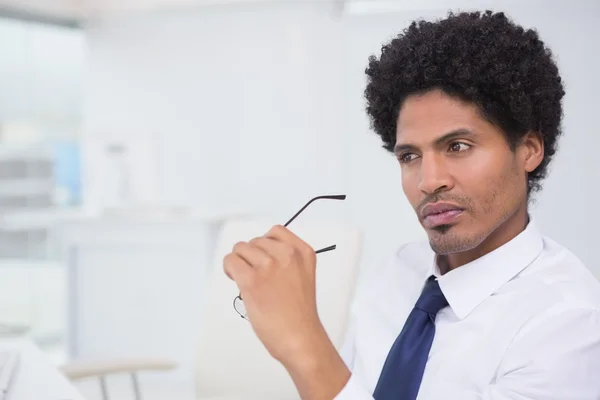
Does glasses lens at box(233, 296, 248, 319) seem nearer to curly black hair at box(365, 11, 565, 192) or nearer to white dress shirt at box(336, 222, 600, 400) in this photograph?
white dress shirt at box(336, 222, 600, 400)

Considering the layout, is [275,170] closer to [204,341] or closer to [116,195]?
[116,195]

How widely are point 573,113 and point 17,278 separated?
3.32m

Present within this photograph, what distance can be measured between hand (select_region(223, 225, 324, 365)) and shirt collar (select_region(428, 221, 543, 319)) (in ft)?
1.10

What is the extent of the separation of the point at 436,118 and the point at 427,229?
0.17m

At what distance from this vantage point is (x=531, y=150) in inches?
47.1

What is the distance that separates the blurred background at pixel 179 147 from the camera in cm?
346

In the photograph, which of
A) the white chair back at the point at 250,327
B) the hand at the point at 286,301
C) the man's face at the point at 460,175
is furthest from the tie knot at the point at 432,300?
the white chair back at the point at 250,327

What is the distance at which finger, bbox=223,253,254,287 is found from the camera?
86cm

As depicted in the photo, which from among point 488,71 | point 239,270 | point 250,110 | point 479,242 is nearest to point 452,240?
point 479,242

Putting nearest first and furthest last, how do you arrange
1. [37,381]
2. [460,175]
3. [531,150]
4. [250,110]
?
[460,175]
[531,150]
[37,381]
[250,110]

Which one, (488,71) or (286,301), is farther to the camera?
(488,71)

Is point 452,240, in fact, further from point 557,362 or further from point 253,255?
point 253,255

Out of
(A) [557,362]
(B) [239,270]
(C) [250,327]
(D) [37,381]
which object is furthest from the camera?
(C) [250,327]

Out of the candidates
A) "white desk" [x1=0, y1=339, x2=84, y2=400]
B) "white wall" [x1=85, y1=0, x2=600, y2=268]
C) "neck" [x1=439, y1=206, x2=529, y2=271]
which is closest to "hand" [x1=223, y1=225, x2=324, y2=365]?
"neck" [x1=439, y1=206, x2=529, y2=271]
